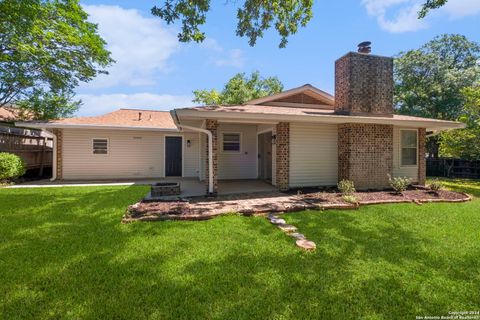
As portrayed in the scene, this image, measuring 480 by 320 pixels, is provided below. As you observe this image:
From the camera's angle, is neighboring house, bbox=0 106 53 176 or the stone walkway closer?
the stone walkway

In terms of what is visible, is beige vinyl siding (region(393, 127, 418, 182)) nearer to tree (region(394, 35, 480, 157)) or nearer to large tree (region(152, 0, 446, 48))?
large tree (region(152, 0, 446, 48))

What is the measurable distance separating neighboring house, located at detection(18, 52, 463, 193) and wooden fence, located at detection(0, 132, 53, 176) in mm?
2239

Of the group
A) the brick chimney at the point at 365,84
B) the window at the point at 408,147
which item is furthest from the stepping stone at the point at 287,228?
the window at the point at 408,147

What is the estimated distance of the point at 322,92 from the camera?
1170 cm

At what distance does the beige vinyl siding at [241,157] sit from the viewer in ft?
37.7

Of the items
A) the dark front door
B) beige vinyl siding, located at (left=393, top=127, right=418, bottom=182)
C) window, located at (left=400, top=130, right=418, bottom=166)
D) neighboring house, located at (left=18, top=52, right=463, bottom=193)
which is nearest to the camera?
neighboring house, located at (left=18, top=52, right=463, bottom=193)

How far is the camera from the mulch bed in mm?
5547

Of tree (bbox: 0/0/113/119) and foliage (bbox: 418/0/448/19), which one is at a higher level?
tree (bbox: 0/0/113/119)

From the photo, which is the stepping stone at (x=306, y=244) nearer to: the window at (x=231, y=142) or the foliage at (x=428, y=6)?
the foliage at (x=428, y=6)

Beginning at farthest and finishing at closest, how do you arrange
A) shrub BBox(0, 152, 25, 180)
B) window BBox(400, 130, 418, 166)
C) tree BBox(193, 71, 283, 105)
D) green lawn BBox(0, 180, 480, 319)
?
tree BBox(193, 71, 283, 105) → shrub BBox(0, 152, 25, 180) → window BBox(400, 130, 418, 166) → green lawn BBox(0, 180, 480, 319)

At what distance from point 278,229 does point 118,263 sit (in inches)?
106

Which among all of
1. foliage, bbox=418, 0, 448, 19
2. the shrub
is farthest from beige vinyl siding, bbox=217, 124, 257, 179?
the shrub

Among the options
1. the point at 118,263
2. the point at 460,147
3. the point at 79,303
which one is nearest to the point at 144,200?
the point at 118,263

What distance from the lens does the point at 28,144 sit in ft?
42.5
